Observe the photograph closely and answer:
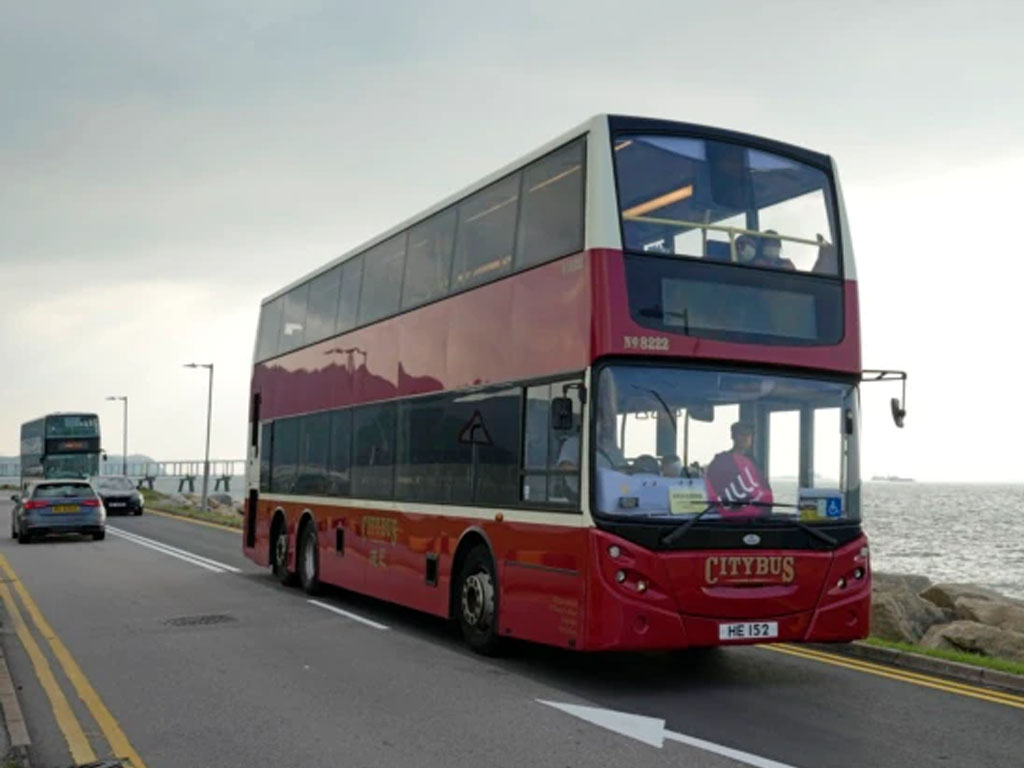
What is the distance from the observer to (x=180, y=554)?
2483cm

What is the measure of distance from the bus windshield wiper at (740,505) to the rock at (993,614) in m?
9.64

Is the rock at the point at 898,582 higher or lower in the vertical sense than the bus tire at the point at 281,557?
lower

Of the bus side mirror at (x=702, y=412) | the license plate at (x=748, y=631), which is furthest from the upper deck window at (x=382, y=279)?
the license plate at (x=748, y=631)

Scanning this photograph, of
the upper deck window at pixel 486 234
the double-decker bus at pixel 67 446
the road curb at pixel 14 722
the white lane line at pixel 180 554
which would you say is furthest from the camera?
the double-decker bus at pixel 67 446

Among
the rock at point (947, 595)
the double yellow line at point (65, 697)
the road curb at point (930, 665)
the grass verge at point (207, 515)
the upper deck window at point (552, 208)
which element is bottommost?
the rock at point (947, 595)

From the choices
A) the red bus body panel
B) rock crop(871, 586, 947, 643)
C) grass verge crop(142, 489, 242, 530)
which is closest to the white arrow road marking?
the red bus body panel

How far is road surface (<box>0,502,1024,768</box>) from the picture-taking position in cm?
750

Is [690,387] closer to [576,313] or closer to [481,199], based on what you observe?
[576,313]

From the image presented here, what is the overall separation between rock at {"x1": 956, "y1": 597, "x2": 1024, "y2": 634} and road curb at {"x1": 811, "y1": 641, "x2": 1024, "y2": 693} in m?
7.48

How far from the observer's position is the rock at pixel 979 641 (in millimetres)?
14477

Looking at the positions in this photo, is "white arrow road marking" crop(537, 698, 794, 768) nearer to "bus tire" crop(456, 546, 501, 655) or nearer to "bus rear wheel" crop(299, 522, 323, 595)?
"bus tire" crop(456, 546, 501, 655)

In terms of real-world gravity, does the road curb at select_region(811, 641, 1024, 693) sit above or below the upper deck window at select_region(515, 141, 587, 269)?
below

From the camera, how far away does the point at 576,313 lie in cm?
985

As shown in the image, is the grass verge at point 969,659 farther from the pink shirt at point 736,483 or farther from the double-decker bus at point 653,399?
the pink shirt at point 736,483
